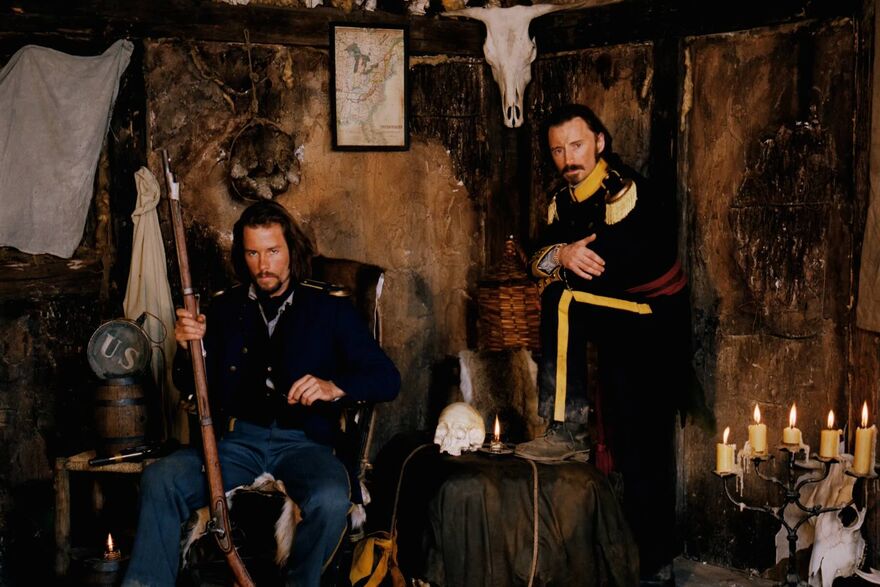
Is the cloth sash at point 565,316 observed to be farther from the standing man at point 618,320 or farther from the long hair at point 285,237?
the long hair at point 285,237

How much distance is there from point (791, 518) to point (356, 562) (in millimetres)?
2194

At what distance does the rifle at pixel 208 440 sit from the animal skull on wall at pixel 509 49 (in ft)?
8.08

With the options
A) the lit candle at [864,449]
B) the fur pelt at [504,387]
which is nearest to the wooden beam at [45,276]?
the fur pelt at [504,387]

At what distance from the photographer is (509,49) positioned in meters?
5.66

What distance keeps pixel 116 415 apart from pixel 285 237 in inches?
47.4

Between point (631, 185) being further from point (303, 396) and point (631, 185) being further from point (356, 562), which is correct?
point (356, 562)

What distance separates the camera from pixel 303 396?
13.2 ft

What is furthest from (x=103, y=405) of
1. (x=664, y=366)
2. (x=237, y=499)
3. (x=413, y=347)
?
(x=664, y=366)

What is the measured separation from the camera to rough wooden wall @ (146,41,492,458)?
5410 millimetres

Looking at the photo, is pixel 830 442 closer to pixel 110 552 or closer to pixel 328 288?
pixel 328 288

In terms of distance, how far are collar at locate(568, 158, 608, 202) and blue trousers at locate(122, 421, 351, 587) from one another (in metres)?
1.79

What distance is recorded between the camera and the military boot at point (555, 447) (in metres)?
4.54

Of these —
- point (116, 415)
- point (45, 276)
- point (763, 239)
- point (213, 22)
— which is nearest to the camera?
point (116, 415)

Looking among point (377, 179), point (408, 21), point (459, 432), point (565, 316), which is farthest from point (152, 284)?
point (565, 316)
